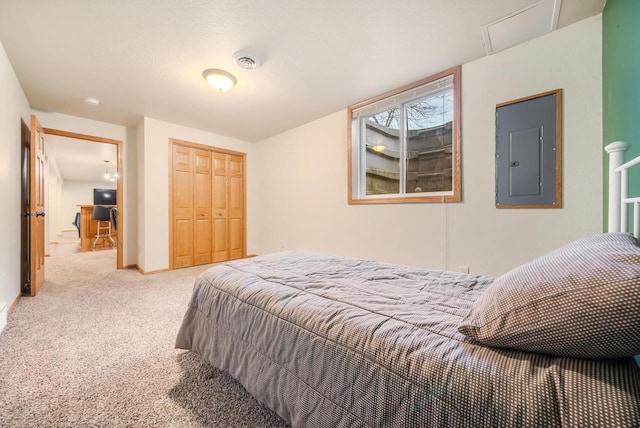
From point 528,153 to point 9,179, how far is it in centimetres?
466

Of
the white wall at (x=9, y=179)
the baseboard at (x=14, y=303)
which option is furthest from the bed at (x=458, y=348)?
the baseboard at (x=14, y=303)

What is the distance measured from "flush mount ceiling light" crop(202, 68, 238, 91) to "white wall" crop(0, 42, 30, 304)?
1578 millimetres

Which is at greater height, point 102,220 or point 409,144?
point 409,144

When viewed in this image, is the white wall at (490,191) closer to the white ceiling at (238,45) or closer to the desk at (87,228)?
the white ceiling at (238,45)

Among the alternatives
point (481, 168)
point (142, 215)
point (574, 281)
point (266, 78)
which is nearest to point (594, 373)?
point (574, 281)

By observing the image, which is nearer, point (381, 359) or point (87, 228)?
point (381, 359)

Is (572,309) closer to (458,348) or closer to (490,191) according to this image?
(458,348)

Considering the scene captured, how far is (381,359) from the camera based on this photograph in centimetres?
73

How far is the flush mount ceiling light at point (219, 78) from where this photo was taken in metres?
2.48

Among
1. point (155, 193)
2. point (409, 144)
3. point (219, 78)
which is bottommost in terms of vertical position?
point (155, 193)

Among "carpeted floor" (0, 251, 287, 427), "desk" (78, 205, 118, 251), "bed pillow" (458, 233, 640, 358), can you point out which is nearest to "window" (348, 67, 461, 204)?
"bed pillow" (458, 233, 640, 358)

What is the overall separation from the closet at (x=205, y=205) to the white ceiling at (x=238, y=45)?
1.18m

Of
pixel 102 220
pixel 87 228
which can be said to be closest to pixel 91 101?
pixel 102 220

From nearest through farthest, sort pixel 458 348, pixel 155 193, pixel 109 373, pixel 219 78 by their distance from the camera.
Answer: pixel 458 348 < pixel 109 373 < pixel 219 78 < pixel 155 193
